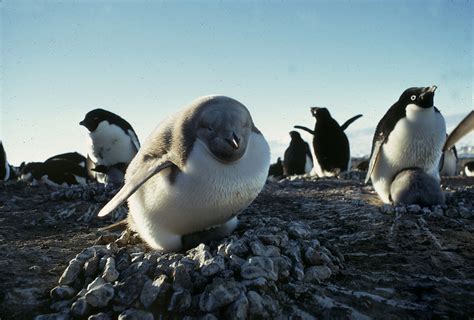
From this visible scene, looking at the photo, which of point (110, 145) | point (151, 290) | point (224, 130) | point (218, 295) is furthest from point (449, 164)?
point (151, 290)

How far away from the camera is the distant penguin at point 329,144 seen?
10.8 metres

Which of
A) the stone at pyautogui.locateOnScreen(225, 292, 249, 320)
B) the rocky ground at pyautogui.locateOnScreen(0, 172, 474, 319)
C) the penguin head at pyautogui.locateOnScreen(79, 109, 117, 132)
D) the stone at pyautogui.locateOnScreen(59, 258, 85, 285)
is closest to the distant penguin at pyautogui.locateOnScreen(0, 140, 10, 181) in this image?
the penguin head at pyautogui.locateOnScreen(79, 109, 117, 132)

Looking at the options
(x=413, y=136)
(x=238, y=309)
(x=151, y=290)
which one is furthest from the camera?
(x=413, y=136)

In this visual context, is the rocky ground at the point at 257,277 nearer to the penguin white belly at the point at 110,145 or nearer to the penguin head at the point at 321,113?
the penguin white belly at the point at 110,145

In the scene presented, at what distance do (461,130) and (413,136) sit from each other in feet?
2.50

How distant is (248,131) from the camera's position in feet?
10.0

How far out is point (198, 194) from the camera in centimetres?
286

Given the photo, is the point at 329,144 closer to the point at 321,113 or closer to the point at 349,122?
the point at 321,113

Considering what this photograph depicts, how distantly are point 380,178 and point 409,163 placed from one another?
48cm

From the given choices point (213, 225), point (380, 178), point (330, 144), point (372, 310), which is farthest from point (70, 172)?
point (372, 310)

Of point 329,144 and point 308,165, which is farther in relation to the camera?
point 308,165

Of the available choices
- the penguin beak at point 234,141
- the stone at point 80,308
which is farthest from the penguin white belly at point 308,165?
the stone at point 80,308

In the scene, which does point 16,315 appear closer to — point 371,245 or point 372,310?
point 372,310

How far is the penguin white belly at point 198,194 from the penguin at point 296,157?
10.6m
